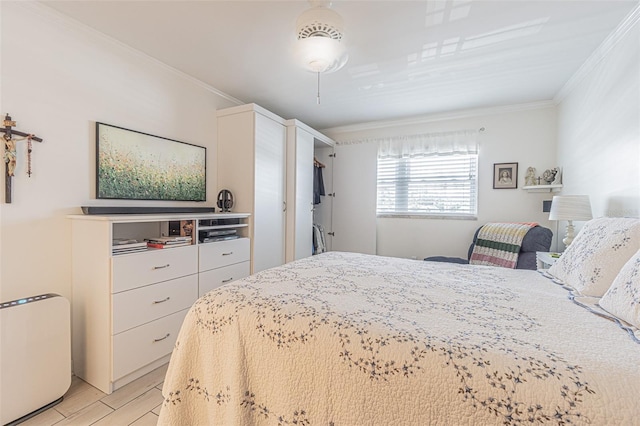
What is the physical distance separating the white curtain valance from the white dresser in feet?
9.58

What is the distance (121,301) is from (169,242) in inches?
19.0

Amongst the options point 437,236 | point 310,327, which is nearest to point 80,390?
point 310,327

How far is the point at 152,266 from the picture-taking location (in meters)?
1.92

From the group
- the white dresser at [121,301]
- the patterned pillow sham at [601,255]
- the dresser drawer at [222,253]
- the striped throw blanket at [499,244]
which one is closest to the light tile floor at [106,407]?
the white dresser at [121,301]

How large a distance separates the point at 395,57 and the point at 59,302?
9.48 ft

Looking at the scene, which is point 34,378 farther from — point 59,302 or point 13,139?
point 13,139

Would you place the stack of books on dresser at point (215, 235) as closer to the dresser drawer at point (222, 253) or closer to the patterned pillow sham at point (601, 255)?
the dresser drawer at point (222, 253)

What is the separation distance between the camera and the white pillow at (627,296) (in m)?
0.94

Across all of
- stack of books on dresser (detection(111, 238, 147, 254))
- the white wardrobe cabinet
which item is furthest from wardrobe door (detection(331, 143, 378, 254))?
stack of books on dresser (detection(111, 238, 147, 254))

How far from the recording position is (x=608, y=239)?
52.5 inches

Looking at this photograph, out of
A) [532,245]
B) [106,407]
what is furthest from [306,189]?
[106,407]

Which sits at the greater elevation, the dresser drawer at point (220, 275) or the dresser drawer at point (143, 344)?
the dresser drawer at point (220, 275)

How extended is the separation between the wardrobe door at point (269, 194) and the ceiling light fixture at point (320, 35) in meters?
1.44

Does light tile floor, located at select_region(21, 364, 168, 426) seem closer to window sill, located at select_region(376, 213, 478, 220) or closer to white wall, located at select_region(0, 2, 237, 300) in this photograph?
white wall, located at select_region(0, 2, 237, 300)
